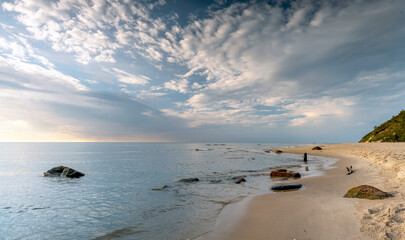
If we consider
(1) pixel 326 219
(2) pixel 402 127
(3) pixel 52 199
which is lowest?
(3) pixel 52 199

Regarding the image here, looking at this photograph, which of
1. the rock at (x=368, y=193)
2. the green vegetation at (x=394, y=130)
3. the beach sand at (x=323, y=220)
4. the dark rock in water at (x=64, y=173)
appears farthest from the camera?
the green vegetation at (x=394, y=130)

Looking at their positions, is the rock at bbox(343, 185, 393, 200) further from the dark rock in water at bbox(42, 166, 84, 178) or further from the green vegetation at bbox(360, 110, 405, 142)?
the green vegetation at bbox(360, 110, 405, 142)

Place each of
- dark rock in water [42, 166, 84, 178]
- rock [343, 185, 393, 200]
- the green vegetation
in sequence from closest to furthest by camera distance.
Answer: rock [343, 185, 393, 200] → dark rock in water [42, 166, 84, 178] → the green vegetation

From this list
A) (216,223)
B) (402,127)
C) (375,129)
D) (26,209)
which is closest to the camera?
(216,223)

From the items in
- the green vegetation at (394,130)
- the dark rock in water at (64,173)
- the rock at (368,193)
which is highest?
the green vegetation at (394,130)

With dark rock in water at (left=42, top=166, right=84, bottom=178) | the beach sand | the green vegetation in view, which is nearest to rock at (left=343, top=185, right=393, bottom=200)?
the beach sand

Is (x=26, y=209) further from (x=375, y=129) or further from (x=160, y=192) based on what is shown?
(x=375, y=129)

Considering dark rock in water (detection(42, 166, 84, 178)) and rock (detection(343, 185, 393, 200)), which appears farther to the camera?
dark rock in water (detection(42, 166, 84, 178))

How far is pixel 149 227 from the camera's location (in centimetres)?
898

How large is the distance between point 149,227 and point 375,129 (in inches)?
3527

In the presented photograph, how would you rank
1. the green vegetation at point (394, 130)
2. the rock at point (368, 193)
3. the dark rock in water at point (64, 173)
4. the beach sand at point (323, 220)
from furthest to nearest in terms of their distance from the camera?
1. the green vegetation at point (394, 130)
2. the dark rock in water at point (64, 173)
3. the rock at point (368, 193)
4. the beach sand at point (323, 220)

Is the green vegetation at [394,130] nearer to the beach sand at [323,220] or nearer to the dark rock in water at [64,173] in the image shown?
the beach sand at [323,220]

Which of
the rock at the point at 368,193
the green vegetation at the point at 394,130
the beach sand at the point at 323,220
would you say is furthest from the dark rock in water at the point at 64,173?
the green vegetation at the point at 394,130

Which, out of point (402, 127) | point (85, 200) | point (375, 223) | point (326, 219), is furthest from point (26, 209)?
point (402, 127)
